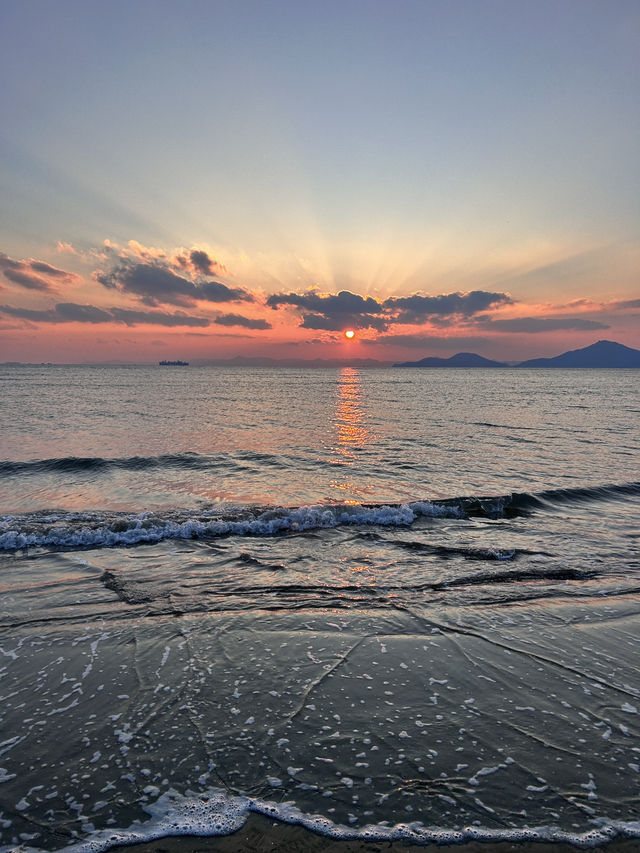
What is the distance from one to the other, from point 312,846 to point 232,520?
982 cm

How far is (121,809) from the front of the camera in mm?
3953

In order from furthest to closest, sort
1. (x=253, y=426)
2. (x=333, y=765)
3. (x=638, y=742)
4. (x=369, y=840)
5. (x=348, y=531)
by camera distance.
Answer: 1. (x=253, y=426)
2. (x=348, y=531)
3. (x=638, y=742)
4. (x=333, y=765)
5. (x=369, y=840)

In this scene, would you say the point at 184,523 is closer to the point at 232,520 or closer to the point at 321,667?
the point at 232,520

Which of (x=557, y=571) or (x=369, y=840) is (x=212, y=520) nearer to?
(x=557, y=571)

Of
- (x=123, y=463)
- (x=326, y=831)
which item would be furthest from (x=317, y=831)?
(x=123, y=463)

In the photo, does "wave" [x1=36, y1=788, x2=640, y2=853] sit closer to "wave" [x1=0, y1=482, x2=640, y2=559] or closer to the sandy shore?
the sandy shore

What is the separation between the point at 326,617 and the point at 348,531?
205 inches

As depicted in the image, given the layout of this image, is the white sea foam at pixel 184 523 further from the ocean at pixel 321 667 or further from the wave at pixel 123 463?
the wave at pixel 123 463

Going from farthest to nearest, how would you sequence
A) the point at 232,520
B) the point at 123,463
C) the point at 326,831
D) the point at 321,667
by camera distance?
the point at 123,463, the point at 232,520, the point at 321,667, the point at 326,831

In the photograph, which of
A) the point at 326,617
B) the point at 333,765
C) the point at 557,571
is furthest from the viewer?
the point at 557,571

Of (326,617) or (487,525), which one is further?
(487,525)

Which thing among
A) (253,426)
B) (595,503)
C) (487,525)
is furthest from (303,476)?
(253,426)

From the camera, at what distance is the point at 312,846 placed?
143 inches

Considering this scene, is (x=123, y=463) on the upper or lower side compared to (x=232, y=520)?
lower
